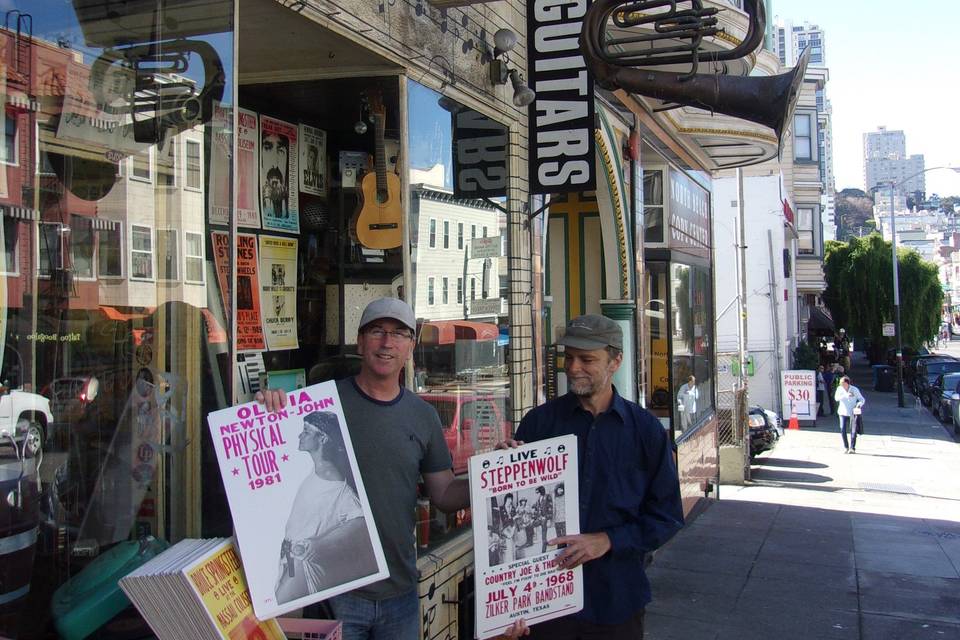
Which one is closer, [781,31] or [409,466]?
[409,466]

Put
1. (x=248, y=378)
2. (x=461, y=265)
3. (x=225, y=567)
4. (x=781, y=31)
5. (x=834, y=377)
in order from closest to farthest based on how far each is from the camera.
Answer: (x=225, y=567)
(x=248, y=378)
(x=461, y=265)
(x=834, y=377)
(x=781, y=31)

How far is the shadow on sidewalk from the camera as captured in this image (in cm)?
702

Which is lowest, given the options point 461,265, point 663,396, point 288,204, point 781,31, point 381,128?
point 663,396

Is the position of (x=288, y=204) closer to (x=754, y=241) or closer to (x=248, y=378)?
(x=248, y=378)

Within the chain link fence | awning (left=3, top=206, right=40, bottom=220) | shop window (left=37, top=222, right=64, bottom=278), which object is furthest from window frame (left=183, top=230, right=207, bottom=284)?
the chain link fence

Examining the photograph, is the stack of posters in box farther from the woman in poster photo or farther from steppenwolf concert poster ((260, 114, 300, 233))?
steppenwolf concert poster ((260, 114, 300, 233))

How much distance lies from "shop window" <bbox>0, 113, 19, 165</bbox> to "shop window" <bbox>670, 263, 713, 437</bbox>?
31.1 feet

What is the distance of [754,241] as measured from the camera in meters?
28.5

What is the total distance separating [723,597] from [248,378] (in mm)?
4985

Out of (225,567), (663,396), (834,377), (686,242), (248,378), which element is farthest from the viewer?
(834,377)

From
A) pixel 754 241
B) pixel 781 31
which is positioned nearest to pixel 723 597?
pixel 754 241

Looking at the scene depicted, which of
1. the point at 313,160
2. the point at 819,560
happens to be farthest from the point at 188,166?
the point at 819,560

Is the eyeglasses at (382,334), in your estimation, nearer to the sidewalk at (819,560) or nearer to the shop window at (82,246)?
the shop window at (82,246)

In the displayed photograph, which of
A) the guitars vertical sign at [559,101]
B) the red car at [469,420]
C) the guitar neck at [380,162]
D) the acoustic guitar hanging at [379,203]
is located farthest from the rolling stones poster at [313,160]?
the guitars vertical sign at [559,101]
